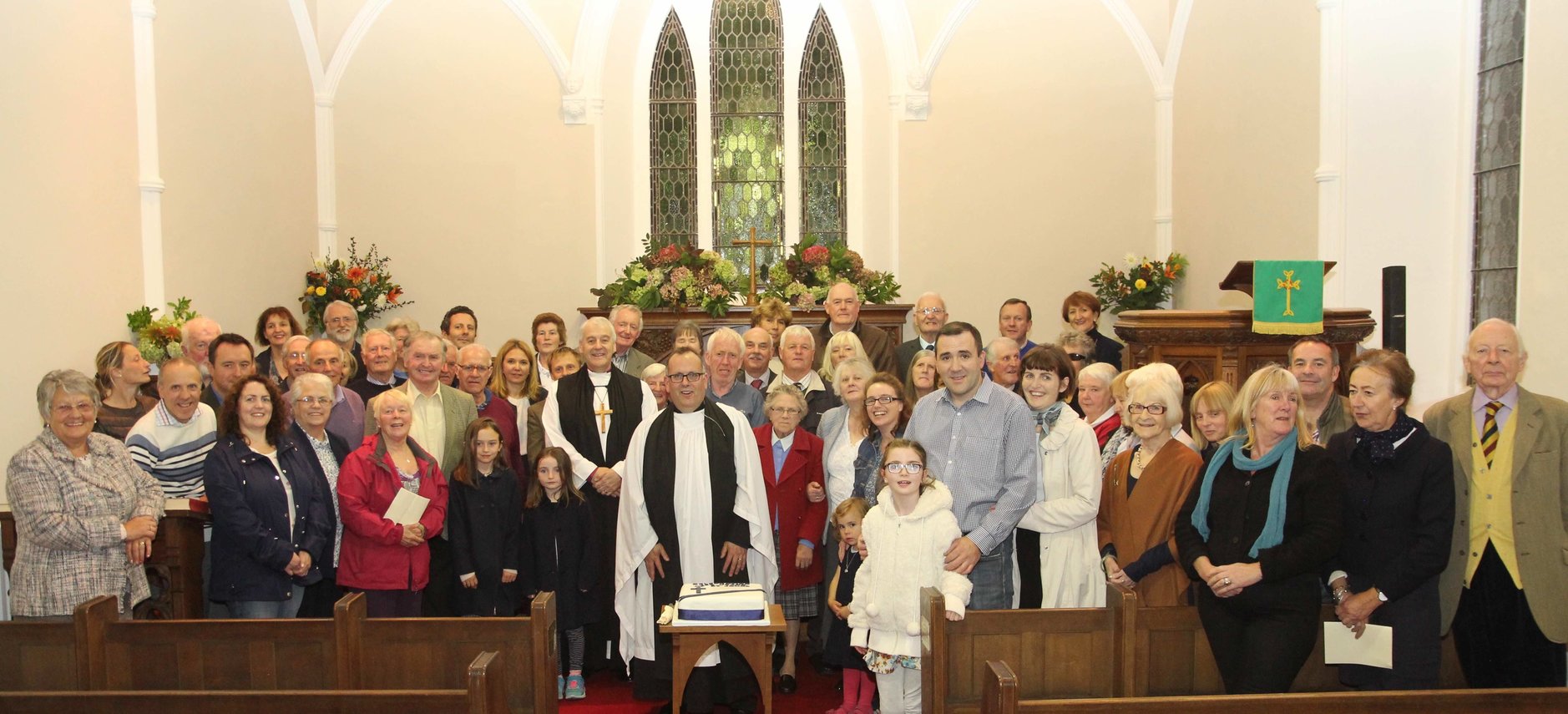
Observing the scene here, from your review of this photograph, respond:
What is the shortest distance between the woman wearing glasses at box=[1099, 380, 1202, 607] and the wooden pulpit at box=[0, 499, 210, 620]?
345 cm

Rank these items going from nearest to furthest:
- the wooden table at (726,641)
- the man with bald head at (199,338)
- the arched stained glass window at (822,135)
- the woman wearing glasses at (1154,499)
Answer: the woman wearing glasses at (1154,499) < the wooden table at (726,641) < the man with bald head at (199,338) < the arched stained glass window at (822,135)

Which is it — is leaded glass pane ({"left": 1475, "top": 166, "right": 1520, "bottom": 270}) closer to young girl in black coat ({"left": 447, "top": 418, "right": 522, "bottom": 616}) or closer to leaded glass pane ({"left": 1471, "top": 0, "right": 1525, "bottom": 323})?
leaded glass pane ({"left": 1471, "top": 0, "right": 1525, "bottom": 323})

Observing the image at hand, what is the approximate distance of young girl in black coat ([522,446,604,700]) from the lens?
5012mm

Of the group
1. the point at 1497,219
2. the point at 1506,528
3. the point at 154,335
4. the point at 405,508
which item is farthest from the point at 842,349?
the point at 1497,219

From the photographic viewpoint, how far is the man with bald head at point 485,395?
5.27 metres

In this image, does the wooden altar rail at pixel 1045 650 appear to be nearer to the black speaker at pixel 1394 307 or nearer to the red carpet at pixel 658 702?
the red carpet at pixel 658 702

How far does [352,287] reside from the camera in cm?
959

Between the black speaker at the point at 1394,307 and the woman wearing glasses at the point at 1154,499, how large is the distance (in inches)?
85.9

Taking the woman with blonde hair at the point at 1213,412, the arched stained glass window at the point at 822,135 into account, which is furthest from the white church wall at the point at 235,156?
the woman with blonde hair at the point at 1213,412

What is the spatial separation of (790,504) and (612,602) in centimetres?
101

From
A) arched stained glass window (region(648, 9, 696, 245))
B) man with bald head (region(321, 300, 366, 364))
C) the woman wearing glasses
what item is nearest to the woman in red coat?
the woman wearing glasses

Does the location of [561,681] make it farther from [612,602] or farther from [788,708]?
[788,708]

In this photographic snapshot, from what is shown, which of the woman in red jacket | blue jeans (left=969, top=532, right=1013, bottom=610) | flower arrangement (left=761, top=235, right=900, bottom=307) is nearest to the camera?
blue jeans (left=969, top=532, right=1013, bottom=610)

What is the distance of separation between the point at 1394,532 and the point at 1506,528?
45cm
